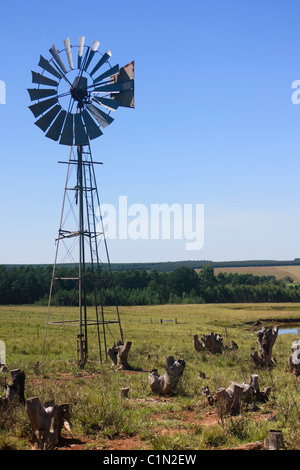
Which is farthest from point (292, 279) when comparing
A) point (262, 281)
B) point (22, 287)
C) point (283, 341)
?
point (283, 341)

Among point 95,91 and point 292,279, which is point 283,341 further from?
point 292,279

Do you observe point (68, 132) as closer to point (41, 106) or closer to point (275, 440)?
point (41, 106)

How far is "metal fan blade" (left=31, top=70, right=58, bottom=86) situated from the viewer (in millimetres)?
20609

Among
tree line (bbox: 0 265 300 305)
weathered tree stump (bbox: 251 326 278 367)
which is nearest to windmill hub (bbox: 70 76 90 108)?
weathered tree stump (bbox: 251 326 278 367)

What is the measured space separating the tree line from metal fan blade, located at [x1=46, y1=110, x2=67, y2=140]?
63795mm

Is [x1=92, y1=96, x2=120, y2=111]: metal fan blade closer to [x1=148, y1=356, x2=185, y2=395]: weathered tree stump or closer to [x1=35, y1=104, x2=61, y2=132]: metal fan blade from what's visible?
[x1=35, y1=104, x2=61, y2=132]: metal fan blade

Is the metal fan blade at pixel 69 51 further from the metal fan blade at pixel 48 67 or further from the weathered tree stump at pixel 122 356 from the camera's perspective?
the weathered tree stump at pixel 122 356

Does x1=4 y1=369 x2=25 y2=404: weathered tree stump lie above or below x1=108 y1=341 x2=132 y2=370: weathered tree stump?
above

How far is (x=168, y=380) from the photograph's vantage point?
43.2 ft

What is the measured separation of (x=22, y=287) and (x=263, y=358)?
8456cm

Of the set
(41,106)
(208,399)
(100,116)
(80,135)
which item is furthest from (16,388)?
(100,116)

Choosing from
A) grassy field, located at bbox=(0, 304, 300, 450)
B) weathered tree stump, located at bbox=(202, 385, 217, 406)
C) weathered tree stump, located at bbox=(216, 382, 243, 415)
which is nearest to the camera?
grassy field, located at bbox=(0, 304, 300, 450)

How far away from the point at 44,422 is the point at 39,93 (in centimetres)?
1614
